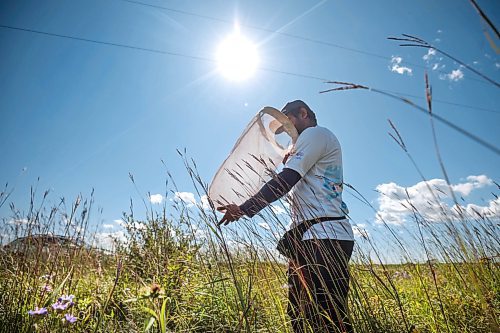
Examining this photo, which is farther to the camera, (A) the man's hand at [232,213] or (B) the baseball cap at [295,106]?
(B) the baseball cap at [295,106]

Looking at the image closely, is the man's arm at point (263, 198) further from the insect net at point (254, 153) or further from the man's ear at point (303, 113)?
the man's ear at point (303, 113)

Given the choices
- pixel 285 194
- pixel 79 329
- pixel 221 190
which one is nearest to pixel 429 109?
pixel 285 194

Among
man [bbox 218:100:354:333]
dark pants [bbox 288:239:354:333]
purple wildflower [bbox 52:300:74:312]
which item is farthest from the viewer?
man [bbox 218:100:354:333]

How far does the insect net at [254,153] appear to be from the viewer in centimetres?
185

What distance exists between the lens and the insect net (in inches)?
72.7

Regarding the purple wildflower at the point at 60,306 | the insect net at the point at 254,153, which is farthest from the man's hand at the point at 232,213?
the purple wildflower at the point at 60,306

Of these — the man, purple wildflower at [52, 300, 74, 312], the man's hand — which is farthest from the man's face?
purple wildflower at [52, 300, 74, 312]

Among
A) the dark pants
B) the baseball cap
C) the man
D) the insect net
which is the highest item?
the baseball cap

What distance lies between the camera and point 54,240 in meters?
2.03

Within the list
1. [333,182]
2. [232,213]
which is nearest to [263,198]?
[232,213]

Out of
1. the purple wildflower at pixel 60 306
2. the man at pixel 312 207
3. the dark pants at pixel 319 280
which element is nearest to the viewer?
the purple wildflower at pixel 60 306

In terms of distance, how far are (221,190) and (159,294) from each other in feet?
3.01

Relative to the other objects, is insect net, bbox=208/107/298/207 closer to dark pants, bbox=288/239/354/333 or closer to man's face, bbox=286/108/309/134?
man's face, bbox=286/108/309/134

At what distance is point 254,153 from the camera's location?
204cm
